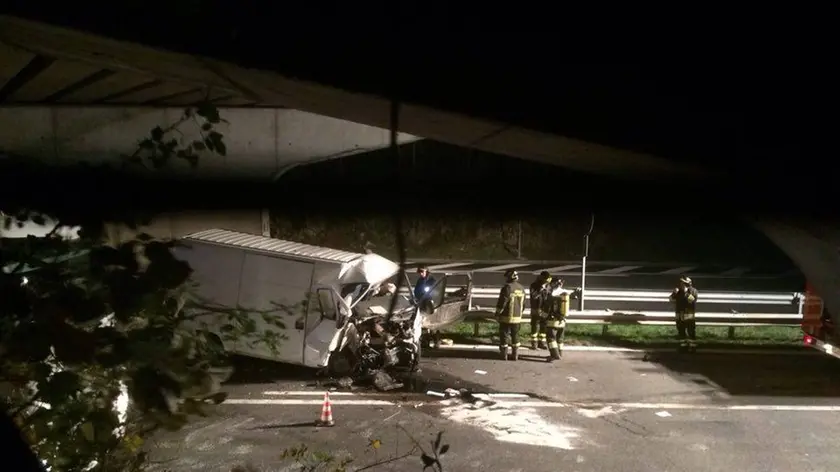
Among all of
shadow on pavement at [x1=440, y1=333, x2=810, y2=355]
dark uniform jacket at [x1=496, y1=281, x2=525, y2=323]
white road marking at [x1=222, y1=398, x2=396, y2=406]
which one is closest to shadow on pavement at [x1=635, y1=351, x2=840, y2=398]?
shadow on pavement at [x1=440, y1=333, x2=810, y2=355]

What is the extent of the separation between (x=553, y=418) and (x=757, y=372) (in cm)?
372

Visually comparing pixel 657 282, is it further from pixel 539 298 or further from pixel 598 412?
pixel 598 412

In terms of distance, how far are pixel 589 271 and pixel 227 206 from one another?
16.2m

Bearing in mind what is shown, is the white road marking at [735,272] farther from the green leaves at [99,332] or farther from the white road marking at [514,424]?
the green leaves at [99,332]

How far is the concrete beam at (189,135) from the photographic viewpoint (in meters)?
2.11

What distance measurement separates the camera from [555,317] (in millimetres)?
9344

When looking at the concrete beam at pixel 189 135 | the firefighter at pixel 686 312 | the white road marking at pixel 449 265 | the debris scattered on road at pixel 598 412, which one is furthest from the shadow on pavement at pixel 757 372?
the white road marking at pixel 449 265

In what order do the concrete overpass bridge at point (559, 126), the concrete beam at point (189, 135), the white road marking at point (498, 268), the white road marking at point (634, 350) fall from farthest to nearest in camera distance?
1. the white road marking at point (498, 268)
2. the white road marking at point (634, 350)
3. the concrete beam at point (189, 135)
4. the concrete overpass bridge at point (559, 126)

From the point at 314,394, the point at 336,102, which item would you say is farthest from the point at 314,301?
the point at 336,102

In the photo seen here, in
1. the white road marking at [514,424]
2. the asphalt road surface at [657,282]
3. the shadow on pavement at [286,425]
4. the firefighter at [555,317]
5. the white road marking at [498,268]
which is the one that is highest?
the white road marking at [498,268]

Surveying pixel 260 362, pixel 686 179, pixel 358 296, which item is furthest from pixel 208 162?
pixel 260 362

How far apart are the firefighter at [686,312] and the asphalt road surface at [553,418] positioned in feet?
1.26

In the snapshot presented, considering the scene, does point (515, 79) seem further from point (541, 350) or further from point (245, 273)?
point (541, 350)

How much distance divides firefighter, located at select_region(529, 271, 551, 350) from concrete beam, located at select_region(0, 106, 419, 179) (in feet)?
16.3
